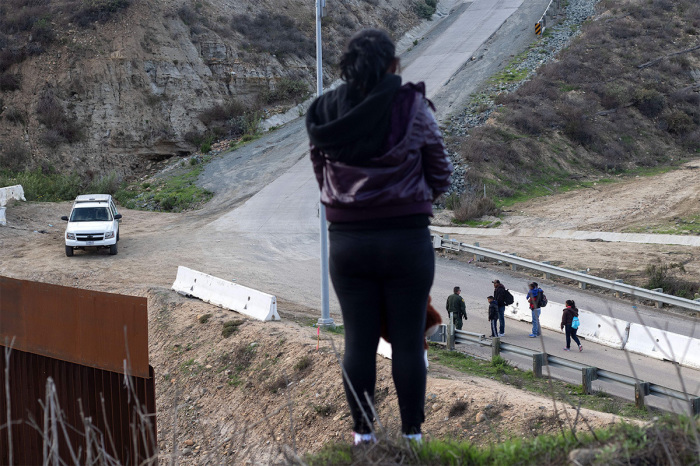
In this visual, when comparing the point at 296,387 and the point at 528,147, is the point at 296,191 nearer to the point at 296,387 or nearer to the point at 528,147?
the point at 528,147

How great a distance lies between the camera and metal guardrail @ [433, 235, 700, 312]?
18.4 metres

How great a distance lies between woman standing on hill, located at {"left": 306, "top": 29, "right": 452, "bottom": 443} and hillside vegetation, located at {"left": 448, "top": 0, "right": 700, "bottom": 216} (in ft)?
88.8

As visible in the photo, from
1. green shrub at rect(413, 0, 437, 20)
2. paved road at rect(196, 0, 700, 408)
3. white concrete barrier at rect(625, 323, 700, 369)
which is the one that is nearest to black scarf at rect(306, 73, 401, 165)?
paved road at rect(196, 0, 700, 408)

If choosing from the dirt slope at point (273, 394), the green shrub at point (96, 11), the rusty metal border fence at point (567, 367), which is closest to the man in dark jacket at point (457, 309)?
the rusty metal border fence at point (567, 367)

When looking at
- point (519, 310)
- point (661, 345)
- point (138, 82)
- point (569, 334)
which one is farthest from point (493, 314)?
point (138, 82)

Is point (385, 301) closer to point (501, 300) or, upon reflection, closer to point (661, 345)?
point (661, 345)

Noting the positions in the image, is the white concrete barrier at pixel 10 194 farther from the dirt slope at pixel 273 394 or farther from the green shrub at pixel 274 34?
the green shrub at pixel 274 34

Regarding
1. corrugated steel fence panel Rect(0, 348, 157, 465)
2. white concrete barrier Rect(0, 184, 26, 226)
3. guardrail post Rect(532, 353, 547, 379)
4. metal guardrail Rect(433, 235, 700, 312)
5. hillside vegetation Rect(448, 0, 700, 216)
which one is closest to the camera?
corrugated steel fence panel Rect(0, 348, 157, 465)

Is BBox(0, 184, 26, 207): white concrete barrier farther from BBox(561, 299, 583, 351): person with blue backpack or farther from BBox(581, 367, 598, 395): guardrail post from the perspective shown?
BBox(581, 367, 598, 395): guardrail post

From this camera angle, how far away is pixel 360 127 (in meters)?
3.22

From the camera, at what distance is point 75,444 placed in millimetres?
9508

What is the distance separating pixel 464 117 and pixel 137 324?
33225mm

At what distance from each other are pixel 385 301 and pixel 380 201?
514 mm

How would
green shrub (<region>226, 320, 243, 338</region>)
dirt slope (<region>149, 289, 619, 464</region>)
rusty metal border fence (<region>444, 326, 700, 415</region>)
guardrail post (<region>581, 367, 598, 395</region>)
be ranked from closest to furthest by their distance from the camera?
1. dirt slope (<region>149, 289, 619, 464</region>)
2. rusty metal border fence (<region>444, 326, 700, 415</region>)
3. guardrail post (<region>581, 367, 598, 395</region>)
4. green shrub (<region>226, 320, 243, 338</region>)
